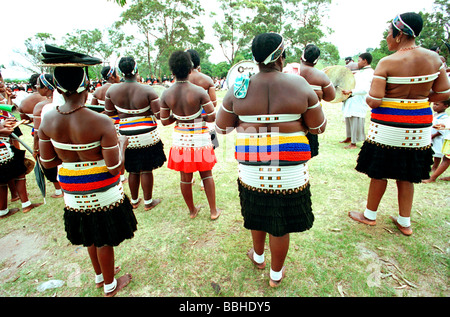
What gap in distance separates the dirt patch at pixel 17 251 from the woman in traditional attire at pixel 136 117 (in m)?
1.55

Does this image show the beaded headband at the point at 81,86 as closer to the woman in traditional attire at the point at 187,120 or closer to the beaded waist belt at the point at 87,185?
the beaded waist belt at the point at 87,185

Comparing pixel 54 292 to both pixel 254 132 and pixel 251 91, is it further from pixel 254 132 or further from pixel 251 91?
pixel 251 91

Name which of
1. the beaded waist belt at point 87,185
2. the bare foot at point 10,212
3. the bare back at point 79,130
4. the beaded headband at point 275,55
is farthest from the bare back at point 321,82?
the bare foot at point 10,212

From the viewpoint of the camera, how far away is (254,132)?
2006 millimetres

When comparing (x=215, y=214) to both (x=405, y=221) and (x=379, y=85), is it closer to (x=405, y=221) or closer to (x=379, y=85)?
(x=405, y=221)

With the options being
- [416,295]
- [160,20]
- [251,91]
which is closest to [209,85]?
[251,91]

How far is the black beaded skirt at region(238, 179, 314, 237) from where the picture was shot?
2.07 meters

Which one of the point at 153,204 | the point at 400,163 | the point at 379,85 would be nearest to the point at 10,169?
the point at 153,204

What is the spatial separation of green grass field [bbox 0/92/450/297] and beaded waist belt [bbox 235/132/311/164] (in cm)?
133

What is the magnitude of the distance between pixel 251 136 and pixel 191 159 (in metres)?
1.52

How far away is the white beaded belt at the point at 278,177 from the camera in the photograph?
2.02 metres

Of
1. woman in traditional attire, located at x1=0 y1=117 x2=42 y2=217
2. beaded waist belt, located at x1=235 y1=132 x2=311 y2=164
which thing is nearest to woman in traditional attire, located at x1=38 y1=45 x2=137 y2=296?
beaded waist belt, located at x1=235 y1=132 x2=311 y2=164

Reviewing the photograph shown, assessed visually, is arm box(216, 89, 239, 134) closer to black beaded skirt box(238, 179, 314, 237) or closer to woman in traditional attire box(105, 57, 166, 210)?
black beaded skirt box(238, 179, 314, 237)
